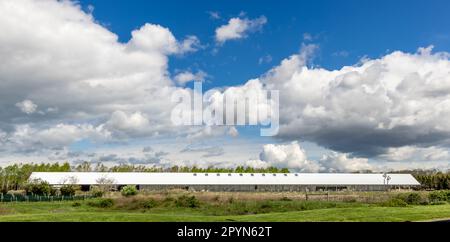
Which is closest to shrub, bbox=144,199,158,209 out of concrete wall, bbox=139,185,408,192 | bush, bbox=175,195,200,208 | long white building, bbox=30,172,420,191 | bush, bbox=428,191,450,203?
bush, bbox=175,195,200,208

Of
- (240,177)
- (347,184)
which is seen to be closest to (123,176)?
(240,177)

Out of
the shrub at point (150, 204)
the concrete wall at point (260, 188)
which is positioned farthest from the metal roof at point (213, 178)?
the shrub at point (150, 204)

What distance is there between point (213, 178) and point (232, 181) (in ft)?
14.5

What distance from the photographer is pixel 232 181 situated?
322 feet

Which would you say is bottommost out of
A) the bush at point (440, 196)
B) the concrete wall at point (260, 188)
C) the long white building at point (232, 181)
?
the concrete wall at point (260, 188)

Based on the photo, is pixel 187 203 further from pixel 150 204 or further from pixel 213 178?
pixel 213 178

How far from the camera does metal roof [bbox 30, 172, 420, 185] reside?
305 ft

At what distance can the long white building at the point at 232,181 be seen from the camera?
305 feet

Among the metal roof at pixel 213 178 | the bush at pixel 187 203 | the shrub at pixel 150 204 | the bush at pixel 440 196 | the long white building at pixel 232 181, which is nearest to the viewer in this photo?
the bush at pixel 440 196

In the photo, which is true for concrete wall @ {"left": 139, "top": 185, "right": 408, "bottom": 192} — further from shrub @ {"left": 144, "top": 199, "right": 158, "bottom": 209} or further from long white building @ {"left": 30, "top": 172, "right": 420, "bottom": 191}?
shrub @ {"left": 144, "top": 199, "right": 158, "bottom": 209}

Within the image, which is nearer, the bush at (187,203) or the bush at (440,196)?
the bush at (440,196)

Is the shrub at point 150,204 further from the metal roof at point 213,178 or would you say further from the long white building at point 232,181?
the metal roof at point 213,178

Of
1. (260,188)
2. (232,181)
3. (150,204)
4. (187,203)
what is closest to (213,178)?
(232,181)
